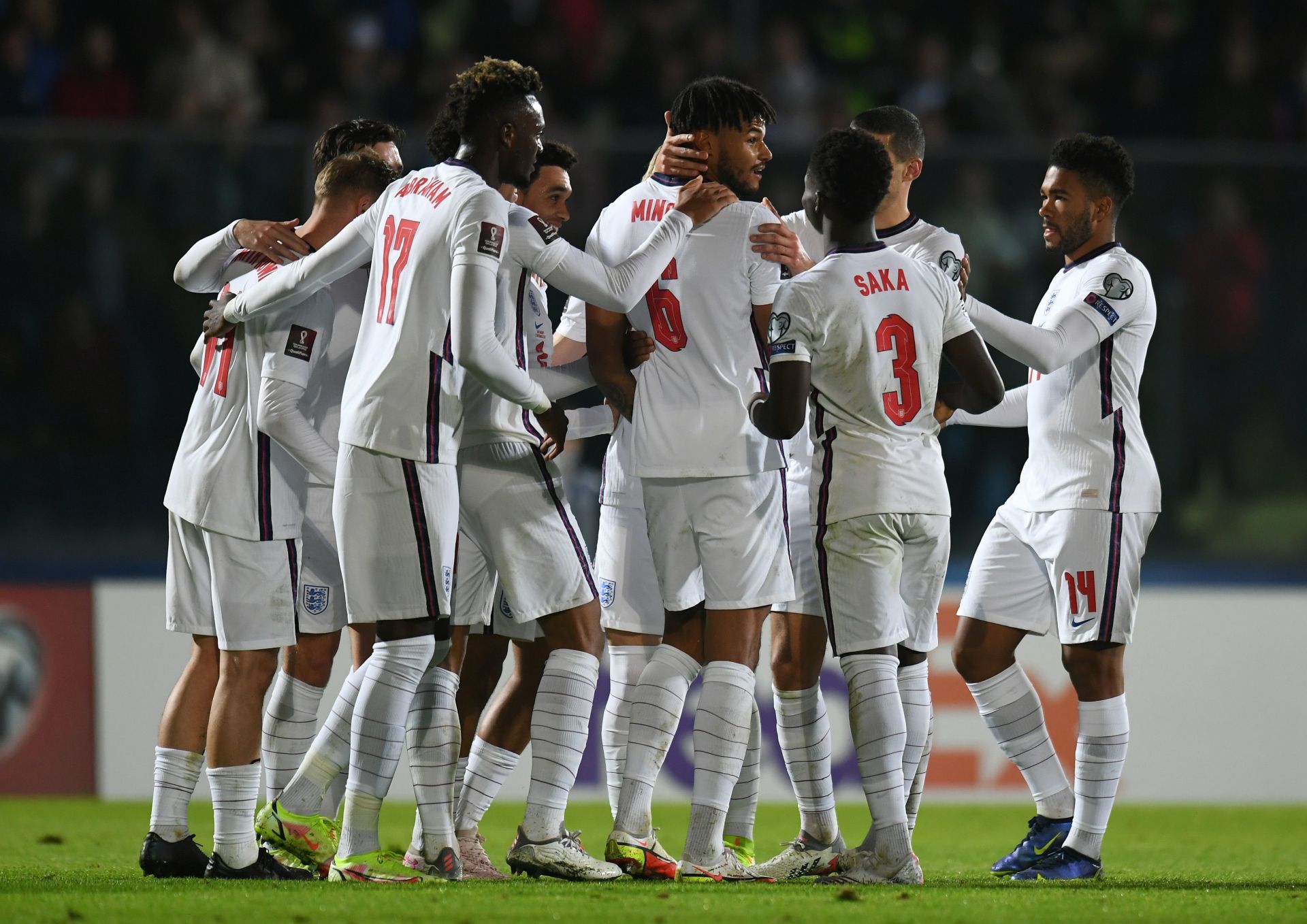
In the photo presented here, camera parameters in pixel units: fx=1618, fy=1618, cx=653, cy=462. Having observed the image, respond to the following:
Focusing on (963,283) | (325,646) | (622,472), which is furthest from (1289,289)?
(325,646)

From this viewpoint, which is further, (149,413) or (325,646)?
(149,413)

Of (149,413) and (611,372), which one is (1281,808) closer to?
(611,372)

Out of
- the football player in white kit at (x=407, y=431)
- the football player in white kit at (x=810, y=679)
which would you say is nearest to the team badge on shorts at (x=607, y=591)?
the football player in white kit at (x=810, y=679)

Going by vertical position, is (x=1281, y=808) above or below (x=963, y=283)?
below

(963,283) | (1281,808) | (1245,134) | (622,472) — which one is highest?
(1245,134)

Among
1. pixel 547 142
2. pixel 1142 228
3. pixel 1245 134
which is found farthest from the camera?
pixel 1245 134

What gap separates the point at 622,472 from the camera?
535 cm

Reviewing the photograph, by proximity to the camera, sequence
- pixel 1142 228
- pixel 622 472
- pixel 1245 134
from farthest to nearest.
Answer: pixel 1245 134
pixel 1142 228
pixel 622 472

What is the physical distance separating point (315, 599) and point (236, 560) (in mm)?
526

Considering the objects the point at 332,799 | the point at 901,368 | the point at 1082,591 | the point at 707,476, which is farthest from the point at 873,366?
the point at 332,799

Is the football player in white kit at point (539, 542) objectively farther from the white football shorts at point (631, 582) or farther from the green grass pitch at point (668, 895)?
the white football shorts at point (631, 582)

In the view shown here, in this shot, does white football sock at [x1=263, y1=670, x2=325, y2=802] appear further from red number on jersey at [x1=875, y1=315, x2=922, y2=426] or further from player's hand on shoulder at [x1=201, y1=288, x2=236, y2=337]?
red number on jersey at [x1=875, y1=315, x2=922, y2=426]

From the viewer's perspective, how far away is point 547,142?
622 cm

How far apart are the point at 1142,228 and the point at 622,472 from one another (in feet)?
18.5
